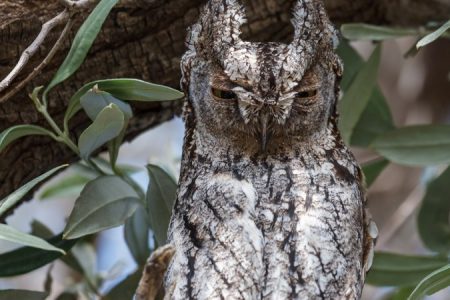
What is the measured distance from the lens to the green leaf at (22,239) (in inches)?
85.4

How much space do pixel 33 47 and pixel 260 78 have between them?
618mm

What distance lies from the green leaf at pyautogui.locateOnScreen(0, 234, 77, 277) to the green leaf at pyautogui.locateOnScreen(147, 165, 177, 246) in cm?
24

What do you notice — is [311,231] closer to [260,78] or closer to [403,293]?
[260,78]

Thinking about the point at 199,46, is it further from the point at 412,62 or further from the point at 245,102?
the point at 412,62

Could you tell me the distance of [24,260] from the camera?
2.67 meters

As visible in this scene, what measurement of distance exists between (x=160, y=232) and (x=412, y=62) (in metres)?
2.78

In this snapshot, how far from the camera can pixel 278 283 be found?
2.33 m

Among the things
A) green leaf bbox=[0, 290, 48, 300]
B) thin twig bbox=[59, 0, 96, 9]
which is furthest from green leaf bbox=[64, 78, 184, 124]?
green leaf bbox=[0, 290, 48, 300]

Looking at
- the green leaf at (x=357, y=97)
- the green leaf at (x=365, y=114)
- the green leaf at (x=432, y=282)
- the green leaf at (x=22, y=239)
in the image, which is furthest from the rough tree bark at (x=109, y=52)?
the green leaf at (x=432, y=282)

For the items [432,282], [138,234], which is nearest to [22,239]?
[138,234]

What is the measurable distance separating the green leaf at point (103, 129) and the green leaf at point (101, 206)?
0.12 m

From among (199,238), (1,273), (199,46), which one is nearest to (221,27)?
(199,46)

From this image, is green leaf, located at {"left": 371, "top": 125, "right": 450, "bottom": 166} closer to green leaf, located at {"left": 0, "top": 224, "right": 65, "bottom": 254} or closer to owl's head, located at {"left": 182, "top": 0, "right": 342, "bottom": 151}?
owl's head, located at {"left": 182, "top": 0, "right": 342, "bottom": 151}

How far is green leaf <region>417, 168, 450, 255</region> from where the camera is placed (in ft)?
10.5
